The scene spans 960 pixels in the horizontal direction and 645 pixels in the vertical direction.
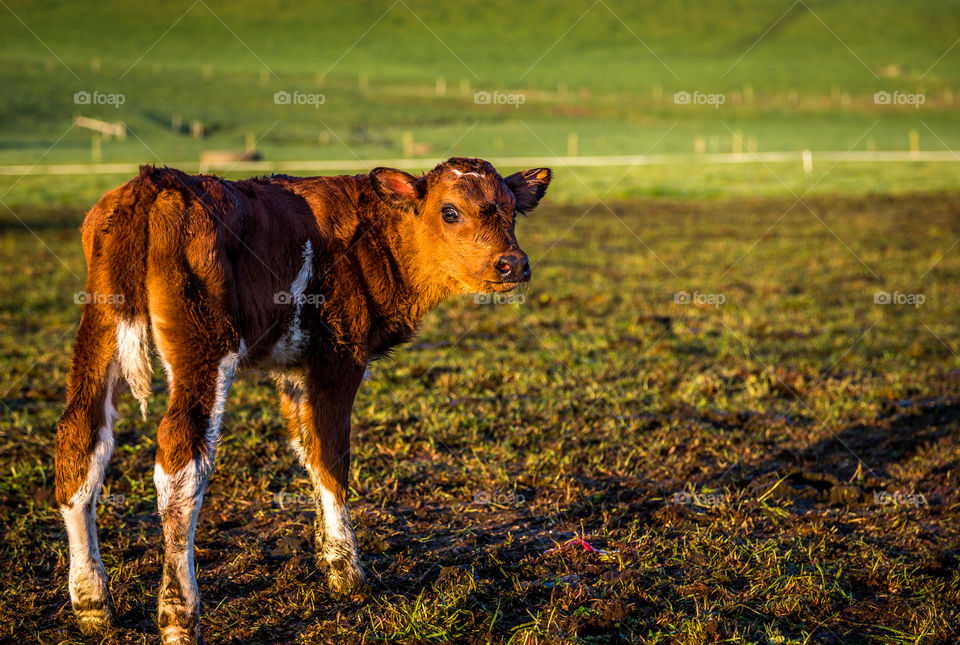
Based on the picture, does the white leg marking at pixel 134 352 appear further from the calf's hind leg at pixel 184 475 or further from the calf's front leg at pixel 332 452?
the calf's front leg at pixel 332 452

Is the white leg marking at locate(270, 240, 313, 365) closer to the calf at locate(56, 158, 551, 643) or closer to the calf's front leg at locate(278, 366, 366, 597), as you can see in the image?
the calf at locate(56, 158, 551, 643)

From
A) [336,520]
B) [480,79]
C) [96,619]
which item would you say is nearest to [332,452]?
[336,520]

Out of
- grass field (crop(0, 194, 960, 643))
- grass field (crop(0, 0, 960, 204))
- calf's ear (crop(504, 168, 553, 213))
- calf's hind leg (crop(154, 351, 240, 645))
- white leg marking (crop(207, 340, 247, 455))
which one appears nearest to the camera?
calf's hind leg (crop(154, 351, 240, 645))

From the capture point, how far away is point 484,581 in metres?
5.14

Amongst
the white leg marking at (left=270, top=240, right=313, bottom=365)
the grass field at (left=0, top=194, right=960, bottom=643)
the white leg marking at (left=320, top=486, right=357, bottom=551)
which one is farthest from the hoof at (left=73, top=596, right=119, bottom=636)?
the white leg marking at (left=270, top=240, right=313, bottom=365)

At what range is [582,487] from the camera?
6.79m

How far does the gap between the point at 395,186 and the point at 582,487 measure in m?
2.74

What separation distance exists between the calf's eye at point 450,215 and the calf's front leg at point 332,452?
3.68ft

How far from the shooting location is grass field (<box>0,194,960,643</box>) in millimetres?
4867

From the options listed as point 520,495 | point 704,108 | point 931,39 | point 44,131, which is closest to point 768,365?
point 520,495

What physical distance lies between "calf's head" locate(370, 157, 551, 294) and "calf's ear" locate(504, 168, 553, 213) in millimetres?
319

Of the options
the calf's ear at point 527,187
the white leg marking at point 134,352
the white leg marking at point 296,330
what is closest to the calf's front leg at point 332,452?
the white leg marking at point 296,330

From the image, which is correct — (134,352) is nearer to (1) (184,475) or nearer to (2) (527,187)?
(1) (184,475)

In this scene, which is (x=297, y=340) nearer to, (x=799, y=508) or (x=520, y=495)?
(x=520, y=495)
